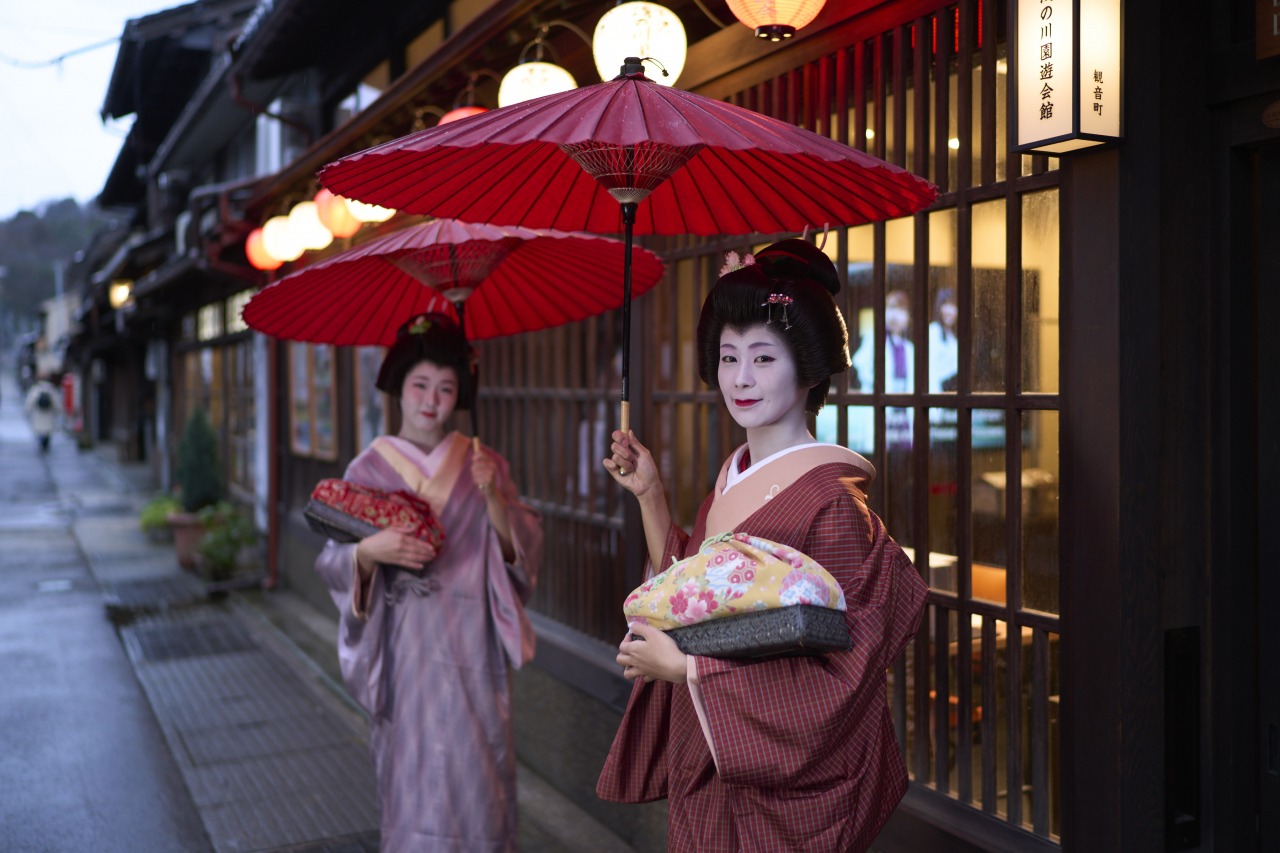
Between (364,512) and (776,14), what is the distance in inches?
93.7

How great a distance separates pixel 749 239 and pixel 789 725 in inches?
101

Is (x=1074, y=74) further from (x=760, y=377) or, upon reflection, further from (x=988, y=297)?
(x=760, y=377)

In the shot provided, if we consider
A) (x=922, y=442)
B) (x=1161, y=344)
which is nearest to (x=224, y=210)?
(x=922, y=442)

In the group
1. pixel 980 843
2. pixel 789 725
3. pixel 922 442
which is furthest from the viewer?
pixel 922 442

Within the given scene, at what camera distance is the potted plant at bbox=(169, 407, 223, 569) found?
13414mm

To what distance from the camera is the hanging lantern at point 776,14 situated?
3383mm

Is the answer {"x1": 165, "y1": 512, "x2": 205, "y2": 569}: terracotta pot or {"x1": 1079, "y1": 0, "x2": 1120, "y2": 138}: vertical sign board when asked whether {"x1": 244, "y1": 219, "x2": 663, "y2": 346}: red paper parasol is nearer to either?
{"x1": 1079, "y1": 0, "x2": 1120, "y2": 138}: vertical sign board

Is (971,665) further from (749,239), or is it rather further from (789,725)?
(749,239)

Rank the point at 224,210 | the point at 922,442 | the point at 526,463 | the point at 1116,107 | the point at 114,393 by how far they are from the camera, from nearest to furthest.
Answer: the point at 1116,107, the point at 922,442, the point at 526,463, the point at 224,210, the point at 114,393

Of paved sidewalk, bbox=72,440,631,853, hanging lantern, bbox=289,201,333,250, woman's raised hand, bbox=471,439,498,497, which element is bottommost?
paved sidewalk, bbox=72,440,631,853

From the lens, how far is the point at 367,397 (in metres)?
9.91

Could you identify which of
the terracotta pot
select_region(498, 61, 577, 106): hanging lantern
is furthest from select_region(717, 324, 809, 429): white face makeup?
the terracotta pot

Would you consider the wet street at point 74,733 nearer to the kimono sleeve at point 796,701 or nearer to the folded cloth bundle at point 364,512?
the folded cloth bundle at point 364,512

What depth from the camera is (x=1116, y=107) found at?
8.75 feet
